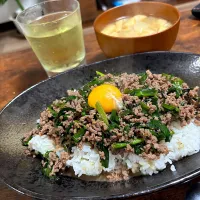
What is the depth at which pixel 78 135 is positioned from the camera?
126 centimetres

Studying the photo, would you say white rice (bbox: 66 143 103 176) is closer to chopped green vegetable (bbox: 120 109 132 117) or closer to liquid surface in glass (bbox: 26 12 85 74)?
chopped green vegetable (bbox: 120 109 132 117)

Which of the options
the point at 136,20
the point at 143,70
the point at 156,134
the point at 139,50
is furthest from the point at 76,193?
the point at 136,20

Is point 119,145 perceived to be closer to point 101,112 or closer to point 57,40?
point 101,112

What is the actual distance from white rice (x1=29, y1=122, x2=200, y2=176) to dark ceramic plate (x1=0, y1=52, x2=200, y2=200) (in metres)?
0.03

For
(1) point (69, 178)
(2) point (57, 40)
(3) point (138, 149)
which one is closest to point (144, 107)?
(3) point (138, 149)

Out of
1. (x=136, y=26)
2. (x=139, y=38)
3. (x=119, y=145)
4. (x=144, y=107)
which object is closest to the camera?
(x=119, y=145)

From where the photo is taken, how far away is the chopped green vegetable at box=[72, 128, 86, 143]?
125cm

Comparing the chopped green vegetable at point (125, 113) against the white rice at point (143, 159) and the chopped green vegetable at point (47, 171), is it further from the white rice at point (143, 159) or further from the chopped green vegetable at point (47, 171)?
the chopped green vegetable at point (47, 171)

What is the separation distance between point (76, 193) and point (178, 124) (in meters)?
0.52

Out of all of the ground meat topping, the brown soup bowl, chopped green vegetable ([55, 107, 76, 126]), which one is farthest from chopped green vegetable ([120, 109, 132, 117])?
the brown soup bowl

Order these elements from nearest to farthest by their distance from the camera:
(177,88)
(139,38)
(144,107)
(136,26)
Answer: (144,107), (177,88), (139,38), (136,26)

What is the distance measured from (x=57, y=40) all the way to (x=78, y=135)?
78cm

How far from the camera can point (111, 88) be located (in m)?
1.36

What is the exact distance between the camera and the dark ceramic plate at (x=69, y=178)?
3.55 feet
